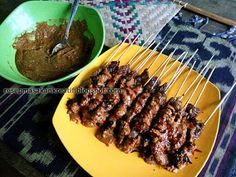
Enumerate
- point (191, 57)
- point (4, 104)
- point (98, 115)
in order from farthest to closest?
point (191, 57) < point (4, 104) < point (98, 115)

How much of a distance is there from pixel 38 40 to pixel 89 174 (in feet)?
3.54

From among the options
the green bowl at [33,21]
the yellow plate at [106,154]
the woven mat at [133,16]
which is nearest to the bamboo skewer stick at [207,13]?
the woven mat at [133,16]

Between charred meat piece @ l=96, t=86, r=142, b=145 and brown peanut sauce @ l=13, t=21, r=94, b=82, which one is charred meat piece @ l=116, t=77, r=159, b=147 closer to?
charred meat piece @ l=96, t=86, r=142, b=145

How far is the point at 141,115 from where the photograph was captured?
1664 mm

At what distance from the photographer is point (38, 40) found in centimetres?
207

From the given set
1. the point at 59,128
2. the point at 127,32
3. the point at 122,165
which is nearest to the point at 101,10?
the point at 127,32

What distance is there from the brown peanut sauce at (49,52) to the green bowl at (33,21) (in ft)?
0.13

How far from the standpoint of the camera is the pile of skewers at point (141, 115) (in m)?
1.57

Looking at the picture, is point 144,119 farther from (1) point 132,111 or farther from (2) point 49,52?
(2) point 49,52

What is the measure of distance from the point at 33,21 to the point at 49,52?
30cm

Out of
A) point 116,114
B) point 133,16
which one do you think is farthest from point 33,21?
point 116,114

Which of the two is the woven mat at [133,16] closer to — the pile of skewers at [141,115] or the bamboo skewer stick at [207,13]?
the bamboo skewer stick at [207,13]

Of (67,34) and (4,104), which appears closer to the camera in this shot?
(4,104)

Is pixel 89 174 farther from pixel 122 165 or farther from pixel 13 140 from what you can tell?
pixel 13 140
